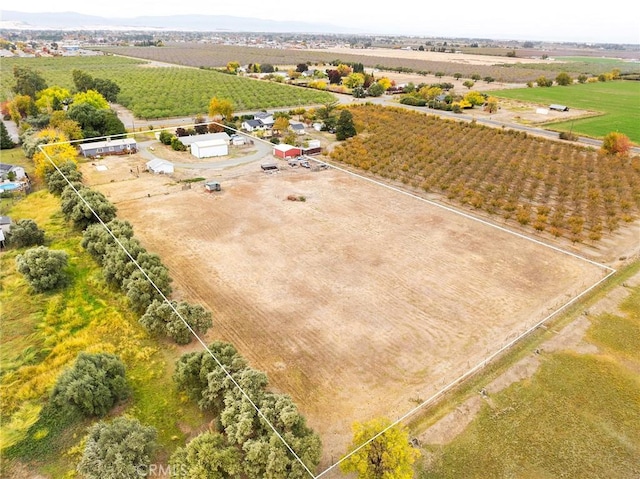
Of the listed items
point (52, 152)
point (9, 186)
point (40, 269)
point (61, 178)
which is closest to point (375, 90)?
point (52, 152)

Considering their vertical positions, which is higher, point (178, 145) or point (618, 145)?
point (618, 145)

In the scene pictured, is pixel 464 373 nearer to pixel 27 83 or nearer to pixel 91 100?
pixel 91 100

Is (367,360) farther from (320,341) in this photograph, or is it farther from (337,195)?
(337,195)

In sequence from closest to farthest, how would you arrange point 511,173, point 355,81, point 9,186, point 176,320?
point 176,320
point 9,186
point 511,173
point 355,81

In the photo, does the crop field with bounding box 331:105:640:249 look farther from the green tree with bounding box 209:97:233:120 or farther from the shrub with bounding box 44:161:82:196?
the shrub with bounding box 44:161:82:196

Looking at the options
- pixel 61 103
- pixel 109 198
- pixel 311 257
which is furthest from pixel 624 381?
pixel 61 103

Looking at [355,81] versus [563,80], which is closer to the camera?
[355,81]
